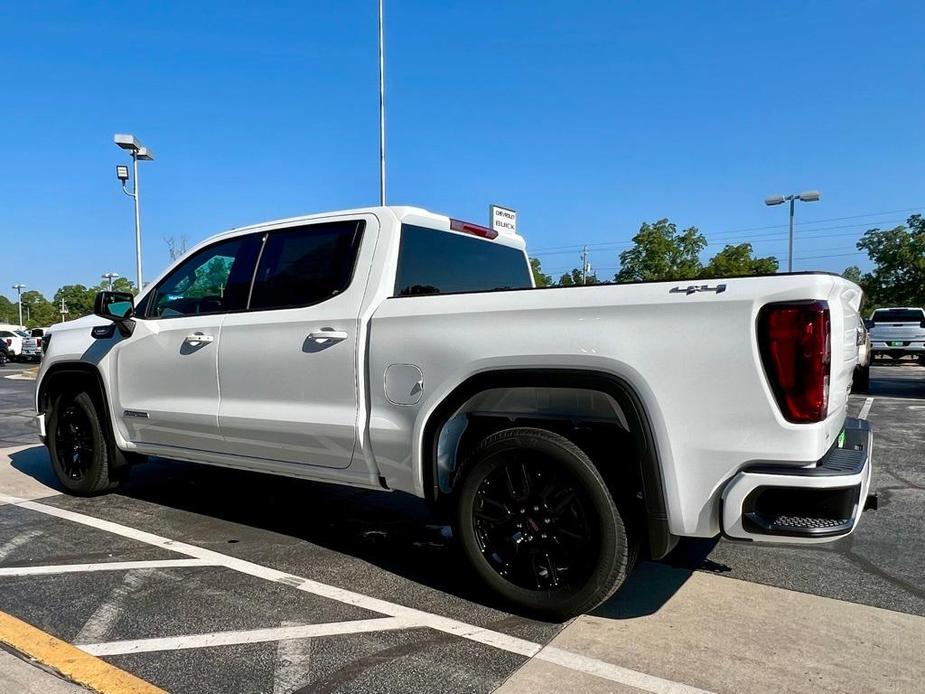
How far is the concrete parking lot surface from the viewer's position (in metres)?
2.65

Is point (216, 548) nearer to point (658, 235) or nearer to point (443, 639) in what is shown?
point (443, 639)

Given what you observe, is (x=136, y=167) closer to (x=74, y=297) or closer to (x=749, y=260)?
(x=749, y=260)

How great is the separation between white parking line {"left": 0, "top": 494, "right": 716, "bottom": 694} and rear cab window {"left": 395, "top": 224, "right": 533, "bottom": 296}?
5.29ft

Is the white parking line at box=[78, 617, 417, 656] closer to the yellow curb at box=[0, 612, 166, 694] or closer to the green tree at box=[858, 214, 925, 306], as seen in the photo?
the yellow curb at box=[0, 612, 166, 694]

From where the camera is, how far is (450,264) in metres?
4.15

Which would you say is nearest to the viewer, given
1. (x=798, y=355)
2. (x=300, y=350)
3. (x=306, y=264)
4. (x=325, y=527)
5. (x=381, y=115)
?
(x=798, y=355)

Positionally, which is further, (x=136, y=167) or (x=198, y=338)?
(x=136, y=167)

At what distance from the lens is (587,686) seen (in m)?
2.54

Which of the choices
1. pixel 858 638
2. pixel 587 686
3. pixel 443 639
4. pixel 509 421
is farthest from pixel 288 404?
pixel 858 638

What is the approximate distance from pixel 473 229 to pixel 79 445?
11.7ft

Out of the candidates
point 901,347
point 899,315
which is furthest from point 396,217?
point 899,315

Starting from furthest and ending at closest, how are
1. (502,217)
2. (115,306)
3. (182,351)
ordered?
(502,217), (115,306), (182,351)

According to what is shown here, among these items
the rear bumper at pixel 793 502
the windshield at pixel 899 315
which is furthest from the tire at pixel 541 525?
the windshield at pixel 899 315

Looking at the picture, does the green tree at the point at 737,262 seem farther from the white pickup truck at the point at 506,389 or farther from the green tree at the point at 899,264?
the white pickup truck at the point at 506,389
